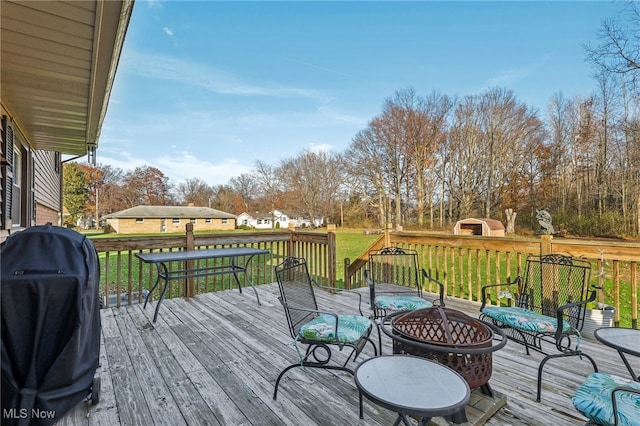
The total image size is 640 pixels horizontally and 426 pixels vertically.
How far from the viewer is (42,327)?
1.75 metres

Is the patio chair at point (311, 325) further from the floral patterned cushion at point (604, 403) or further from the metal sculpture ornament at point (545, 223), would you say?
the metal sculpture ornament at point (545, 223)

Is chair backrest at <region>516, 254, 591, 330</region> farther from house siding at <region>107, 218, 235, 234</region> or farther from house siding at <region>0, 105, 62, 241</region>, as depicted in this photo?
house siding at <region>107, 218, 235, 234</region>

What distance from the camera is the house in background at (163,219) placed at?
3036cm

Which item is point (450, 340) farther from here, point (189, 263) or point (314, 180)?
point (314, 180)

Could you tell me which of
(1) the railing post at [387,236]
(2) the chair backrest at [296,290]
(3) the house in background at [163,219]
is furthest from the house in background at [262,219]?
(2) the chair backrest at [296,290]

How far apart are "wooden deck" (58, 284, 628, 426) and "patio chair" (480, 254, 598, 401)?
199 millimetres

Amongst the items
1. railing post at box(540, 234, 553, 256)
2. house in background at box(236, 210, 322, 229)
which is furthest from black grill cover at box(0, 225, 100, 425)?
house in background at box(236, 210, 322, 229)

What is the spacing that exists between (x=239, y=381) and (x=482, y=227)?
1530cm

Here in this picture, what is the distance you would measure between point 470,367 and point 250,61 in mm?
13580

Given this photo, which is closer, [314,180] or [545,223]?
[545,223]

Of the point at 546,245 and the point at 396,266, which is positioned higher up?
the point at 546,245

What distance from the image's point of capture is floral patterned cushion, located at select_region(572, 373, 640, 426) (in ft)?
4.30

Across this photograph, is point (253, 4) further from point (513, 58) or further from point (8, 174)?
point (513, 58)

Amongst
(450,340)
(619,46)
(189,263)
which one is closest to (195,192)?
(189,263)
